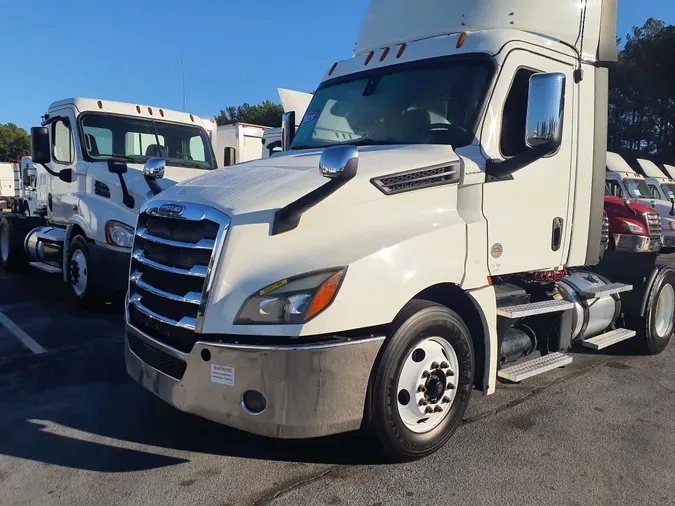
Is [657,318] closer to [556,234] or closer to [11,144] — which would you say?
[556,234]

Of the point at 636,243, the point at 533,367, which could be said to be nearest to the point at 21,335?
the point at 533,367

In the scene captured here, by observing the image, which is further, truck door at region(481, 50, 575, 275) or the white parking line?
the white parking line

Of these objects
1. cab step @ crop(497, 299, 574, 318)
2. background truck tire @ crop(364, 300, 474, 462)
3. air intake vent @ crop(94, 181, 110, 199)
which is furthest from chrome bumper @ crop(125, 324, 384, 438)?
air intake vent @ crop(94, 181, 110, 199)

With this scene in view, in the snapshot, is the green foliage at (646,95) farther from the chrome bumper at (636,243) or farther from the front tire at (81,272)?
the front tire at (81,272)

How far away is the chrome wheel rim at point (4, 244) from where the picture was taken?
10750 millimetres

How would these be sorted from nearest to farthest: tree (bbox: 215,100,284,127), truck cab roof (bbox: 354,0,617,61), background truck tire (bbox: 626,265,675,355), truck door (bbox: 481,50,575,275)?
1. truck door (bbox: 481,50,575,275)
2. truck cab roof (bbox: 354,0,617,61)
3. background truck tire (bbox: 626,265,675,355)
4. tree (bbox: 215,100,284,127)

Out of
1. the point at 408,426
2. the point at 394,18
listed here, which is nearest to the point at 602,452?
the point at 408,426

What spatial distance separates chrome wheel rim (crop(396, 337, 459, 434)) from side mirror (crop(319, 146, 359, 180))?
1.13 m

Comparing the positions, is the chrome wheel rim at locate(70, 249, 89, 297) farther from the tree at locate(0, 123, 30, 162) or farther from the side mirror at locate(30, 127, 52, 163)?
the tree at locate(0, 123, 30, 162)

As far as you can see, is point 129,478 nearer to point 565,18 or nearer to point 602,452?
point 602,452

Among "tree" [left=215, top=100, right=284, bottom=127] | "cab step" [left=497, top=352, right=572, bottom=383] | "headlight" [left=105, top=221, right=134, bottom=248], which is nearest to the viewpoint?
"cab step" [left=497, top=352, right=572, bottom=383]

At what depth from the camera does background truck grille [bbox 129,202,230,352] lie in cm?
325

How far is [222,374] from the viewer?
312cm

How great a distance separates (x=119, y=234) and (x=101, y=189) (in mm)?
931
